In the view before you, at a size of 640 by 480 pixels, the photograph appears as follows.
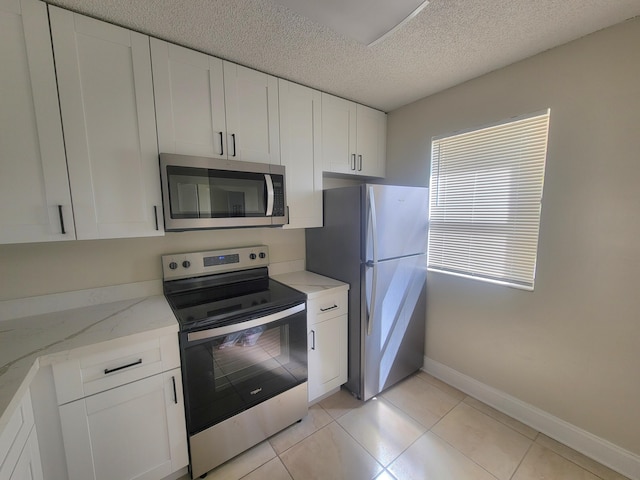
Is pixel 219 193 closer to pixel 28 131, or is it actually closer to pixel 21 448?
pixel 28 131

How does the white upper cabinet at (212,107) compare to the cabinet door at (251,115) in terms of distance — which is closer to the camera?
the white upper cabinet at (212,107)

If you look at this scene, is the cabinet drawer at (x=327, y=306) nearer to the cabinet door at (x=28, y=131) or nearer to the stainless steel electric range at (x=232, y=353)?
the stainless steel electric range at (x=232, y=353)

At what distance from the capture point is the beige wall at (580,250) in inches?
54.3

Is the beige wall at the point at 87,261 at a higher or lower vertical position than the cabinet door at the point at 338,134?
lower

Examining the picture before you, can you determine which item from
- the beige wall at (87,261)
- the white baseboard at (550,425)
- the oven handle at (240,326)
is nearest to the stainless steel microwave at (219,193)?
the beige wall at (87,261)

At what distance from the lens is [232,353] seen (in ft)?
4.88

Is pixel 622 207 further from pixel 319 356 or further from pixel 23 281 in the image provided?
pixel 23 281

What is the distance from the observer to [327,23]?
3.85 feet

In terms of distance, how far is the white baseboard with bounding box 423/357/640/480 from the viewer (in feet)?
4.75

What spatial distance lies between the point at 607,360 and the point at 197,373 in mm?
2313

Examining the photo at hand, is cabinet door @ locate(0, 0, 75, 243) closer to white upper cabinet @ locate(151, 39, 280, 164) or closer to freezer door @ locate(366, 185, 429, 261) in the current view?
white upper cabinet @ locate(151, 39, 280, 164)

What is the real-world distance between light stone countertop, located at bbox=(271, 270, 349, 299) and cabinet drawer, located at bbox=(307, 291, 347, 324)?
5 centimetres

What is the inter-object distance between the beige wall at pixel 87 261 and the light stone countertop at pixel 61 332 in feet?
0.52

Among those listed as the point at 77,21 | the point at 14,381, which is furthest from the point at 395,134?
the point at 14,381
